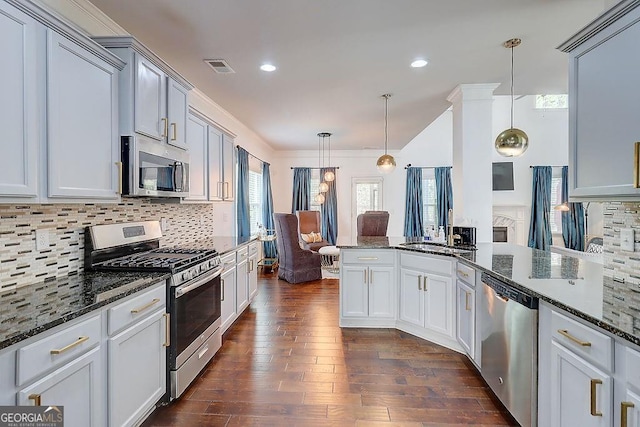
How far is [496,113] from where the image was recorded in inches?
334

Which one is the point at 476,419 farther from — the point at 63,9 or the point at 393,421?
the point at 63,9

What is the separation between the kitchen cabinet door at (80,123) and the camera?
1.57 metres

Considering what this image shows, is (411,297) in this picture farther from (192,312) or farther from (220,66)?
(220,66)

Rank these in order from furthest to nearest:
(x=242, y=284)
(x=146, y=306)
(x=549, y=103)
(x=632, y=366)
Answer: (x=549, y=103), (x=242, y=284), (x=146, y=306), (x=632, y=366)

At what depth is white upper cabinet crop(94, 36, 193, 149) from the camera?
6.82ft

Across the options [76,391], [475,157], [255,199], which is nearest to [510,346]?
[76,391]

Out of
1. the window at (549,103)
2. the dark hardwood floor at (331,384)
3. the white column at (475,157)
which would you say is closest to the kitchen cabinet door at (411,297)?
the dark hardwood floor at (331,384)

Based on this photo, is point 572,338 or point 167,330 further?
point 167,330

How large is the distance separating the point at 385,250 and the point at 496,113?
6969 millimetres

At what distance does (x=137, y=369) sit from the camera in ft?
5.94

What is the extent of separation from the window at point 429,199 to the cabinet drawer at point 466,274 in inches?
226

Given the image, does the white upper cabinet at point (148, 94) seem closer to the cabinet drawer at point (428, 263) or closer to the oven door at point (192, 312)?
the oven door at point (192, 312)

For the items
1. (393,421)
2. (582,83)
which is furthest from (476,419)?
(582,83)

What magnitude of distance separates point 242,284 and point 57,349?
8.22ft
